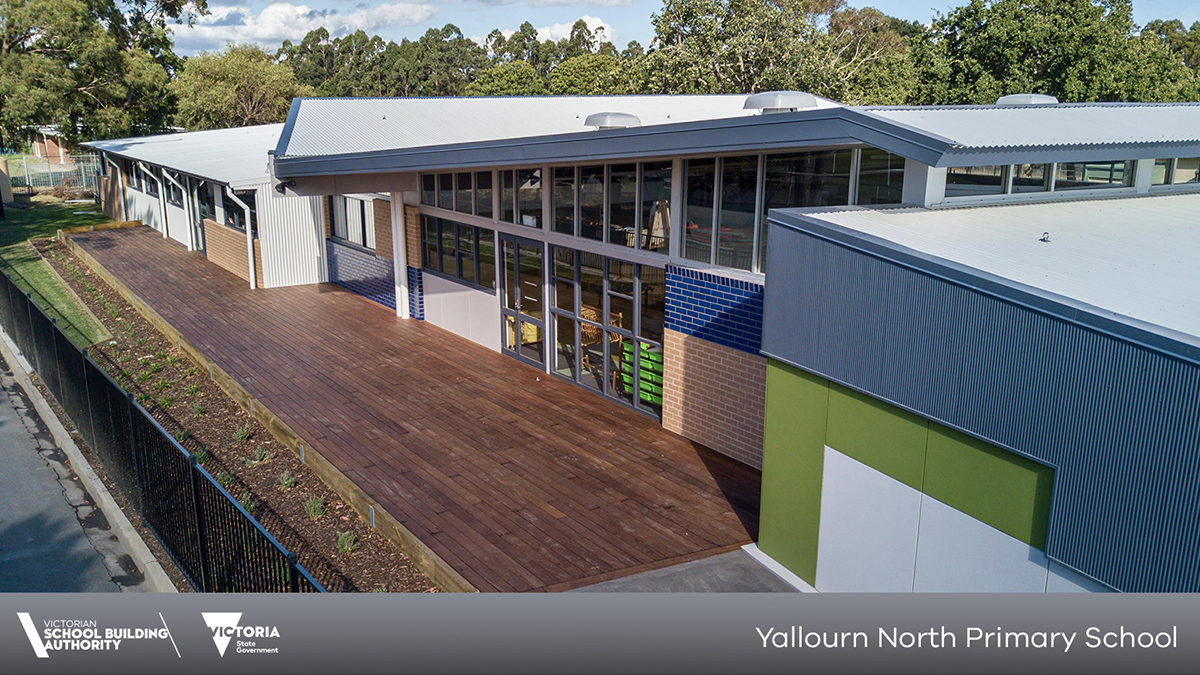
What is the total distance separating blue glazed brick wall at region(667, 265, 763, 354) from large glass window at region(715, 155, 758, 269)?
27 centimetres

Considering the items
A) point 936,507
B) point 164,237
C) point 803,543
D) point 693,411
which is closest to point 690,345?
point 693,411

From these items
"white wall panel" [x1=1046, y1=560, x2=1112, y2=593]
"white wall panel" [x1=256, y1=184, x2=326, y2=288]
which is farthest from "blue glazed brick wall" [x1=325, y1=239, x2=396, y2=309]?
"white wall panel" [x1=1046, y1=560, x2=1112, y2=593]

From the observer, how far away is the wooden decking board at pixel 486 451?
25.4ft

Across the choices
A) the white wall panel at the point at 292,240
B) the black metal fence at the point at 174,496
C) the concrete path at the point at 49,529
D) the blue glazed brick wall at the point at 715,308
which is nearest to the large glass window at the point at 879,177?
the blue glazed brick wall at the point at 715,308

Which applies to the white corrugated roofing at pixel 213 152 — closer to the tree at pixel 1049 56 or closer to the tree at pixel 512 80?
the tree at pixel 1049 56

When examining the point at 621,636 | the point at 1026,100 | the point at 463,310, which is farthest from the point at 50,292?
the point at 1026,100

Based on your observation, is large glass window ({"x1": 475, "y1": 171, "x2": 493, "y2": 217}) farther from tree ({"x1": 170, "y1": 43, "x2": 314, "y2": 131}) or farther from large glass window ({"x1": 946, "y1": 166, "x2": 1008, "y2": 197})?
tree ({"x1": 170, "y1": 43, "x2": 314, "y2": 131})

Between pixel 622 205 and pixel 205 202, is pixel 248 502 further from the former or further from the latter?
pixel 205 202

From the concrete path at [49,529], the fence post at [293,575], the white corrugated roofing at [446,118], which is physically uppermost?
the white corrugated roofing at [446,118]

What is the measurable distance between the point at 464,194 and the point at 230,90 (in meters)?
42.5

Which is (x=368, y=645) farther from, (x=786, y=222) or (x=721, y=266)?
(x=721, y=266)

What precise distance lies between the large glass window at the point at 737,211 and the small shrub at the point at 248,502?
17.4 feet

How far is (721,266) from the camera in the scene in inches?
373

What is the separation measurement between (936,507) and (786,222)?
2243mm
